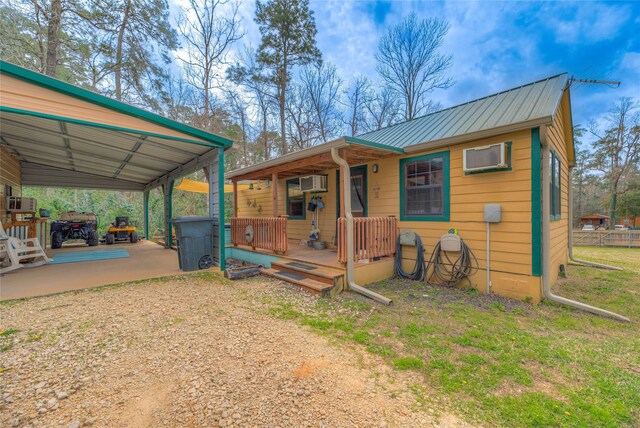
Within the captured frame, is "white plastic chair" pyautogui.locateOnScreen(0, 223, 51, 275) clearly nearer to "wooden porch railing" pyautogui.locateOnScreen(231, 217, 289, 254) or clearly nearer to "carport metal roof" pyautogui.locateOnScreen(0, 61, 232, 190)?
"carport metal roof" pyautogui.locateOnScreen(0, 61, 232, 190)

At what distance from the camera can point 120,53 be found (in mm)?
10203

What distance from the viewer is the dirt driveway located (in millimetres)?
1628

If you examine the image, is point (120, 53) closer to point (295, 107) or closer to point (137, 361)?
point (295, 107)

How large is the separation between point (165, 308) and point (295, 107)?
13.3 meters

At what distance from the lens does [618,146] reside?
18.0 m

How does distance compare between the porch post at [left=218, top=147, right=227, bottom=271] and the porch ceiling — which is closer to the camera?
the porch ceiling

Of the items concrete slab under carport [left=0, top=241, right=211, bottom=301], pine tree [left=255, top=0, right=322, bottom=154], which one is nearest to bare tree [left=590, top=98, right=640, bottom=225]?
pine tree [left=255, top=0, right=322, bottom=154]

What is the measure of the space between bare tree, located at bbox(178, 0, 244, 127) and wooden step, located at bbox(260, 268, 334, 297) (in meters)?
10.5

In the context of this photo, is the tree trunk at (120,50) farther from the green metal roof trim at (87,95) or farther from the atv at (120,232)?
the green metal roof trim at (87,95)

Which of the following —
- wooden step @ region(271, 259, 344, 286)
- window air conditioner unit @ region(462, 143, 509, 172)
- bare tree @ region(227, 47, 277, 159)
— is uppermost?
bare tree @ region(227, 47, 277, 159)

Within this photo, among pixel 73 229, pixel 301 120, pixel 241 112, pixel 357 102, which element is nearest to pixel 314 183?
pixel 73 229

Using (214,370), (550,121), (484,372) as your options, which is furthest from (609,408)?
(550,121)

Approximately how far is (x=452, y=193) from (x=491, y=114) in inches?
65.8

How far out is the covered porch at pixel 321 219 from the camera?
4.62 metres
